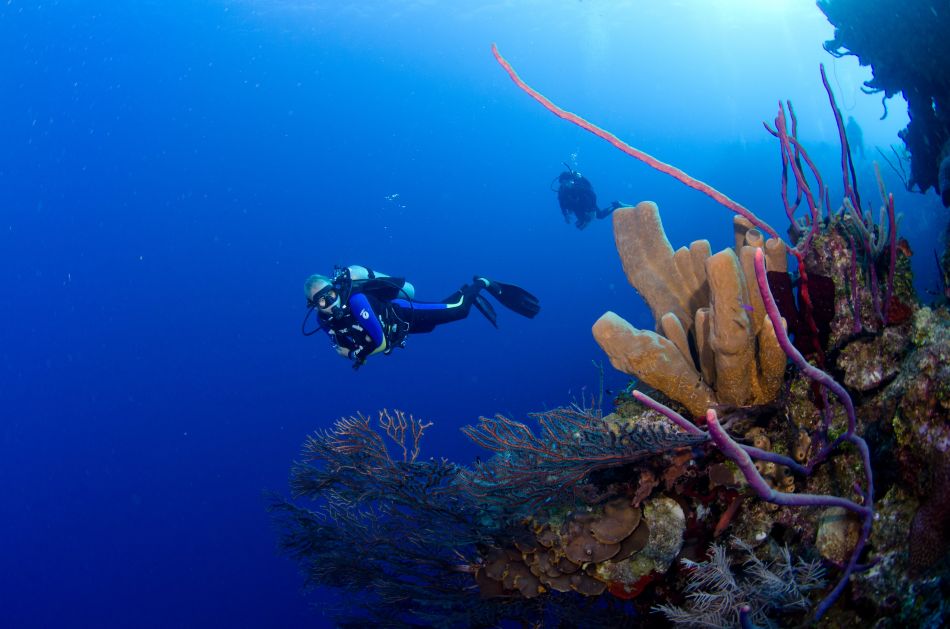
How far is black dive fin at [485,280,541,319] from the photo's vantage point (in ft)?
27.0

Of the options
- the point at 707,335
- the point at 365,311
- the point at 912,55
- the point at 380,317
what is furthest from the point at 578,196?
the point at 707,335

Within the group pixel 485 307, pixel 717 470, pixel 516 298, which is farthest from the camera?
pixel 485 307

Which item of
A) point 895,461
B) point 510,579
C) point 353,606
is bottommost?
point 895,461

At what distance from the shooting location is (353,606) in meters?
4.77

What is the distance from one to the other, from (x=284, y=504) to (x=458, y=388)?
43.4 metres

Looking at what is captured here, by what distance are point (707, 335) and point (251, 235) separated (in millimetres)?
83009

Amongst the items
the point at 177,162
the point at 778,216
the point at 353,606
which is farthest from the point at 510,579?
the point at 177,162

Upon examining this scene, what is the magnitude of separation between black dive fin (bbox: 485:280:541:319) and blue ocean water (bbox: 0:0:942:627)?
59.3 feet

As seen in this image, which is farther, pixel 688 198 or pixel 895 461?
pixel 688 198

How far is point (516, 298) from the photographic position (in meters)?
8.40

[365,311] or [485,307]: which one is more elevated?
[485,307]

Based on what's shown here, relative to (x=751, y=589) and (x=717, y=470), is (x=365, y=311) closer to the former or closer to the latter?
(x=717, y=470)

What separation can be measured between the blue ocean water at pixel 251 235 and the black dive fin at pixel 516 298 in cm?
1807

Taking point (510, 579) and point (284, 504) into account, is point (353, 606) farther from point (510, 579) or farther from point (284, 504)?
point (510, 579)
